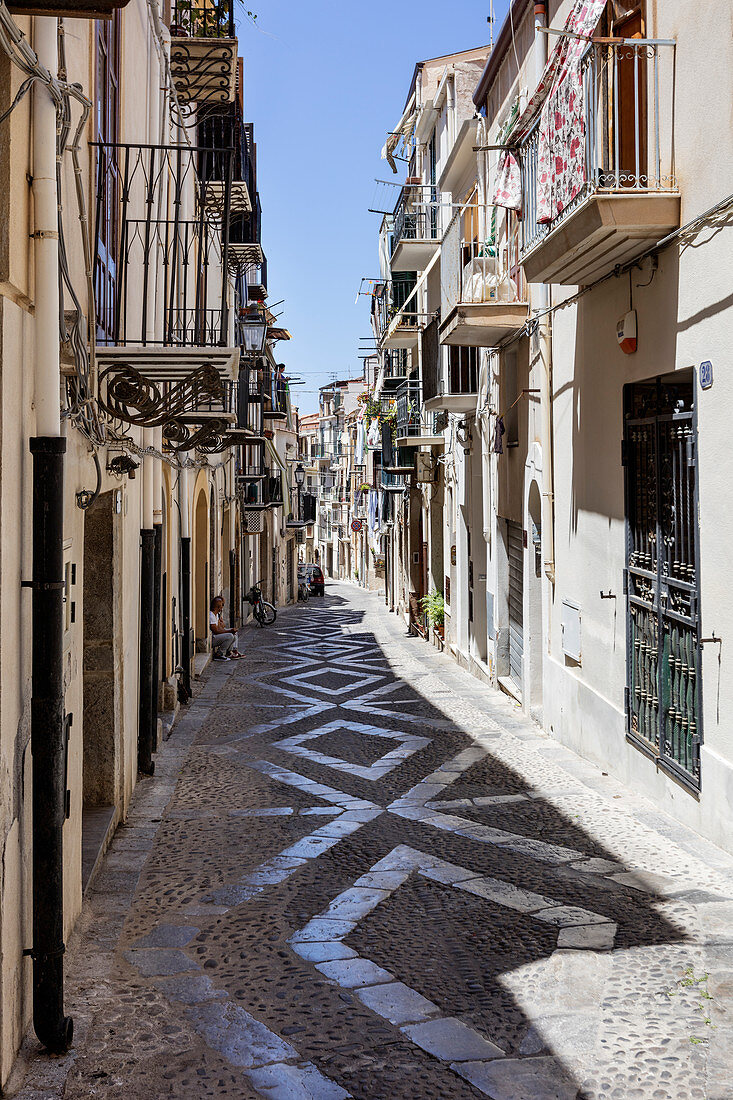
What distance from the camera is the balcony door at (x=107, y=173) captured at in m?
7.04

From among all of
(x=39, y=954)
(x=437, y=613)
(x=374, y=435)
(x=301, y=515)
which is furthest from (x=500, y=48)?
(x=301, y=515)

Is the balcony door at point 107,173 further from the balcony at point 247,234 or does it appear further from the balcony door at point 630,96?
the balcony at point 247,234

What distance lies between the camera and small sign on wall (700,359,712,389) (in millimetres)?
6469

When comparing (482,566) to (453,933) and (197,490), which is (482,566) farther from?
(453,933)

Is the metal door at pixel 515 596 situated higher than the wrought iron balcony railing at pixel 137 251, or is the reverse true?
the wrought iron balcony railing at pixel 137 251

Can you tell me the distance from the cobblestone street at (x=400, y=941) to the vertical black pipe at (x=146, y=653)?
0.92 ft

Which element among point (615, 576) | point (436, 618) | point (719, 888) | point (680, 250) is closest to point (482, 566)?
point (436, 618)

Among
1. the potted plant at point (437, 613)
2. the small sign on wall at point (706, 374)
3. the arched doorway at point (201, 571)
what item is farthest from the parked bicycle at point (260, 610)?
the small sign on wall at point (706, 374)

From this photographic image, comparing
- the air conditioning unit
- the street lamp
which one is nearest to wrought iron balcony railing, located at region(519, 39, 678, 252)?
the air conditioning unit

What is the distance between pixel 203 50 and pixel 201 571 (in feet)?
32.0

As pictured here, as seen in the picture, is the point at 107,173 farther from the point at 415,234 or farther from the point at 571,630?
the point at 415,234

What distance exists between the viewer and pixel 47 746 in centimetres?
416

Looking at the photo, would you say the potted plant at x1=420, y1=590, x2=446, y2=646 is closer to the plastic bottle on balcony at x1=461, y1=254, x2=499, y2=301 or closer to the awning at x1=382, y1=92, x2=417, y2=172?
the plastic bottle on balcony at x1=461, y1=254, x2=499, y2=301

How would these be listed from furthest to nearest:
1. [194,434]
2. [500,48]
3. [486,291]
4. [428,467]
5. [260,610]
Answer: [260,610] → [428,467] → [500,48] → [486,291] → [194,434]
